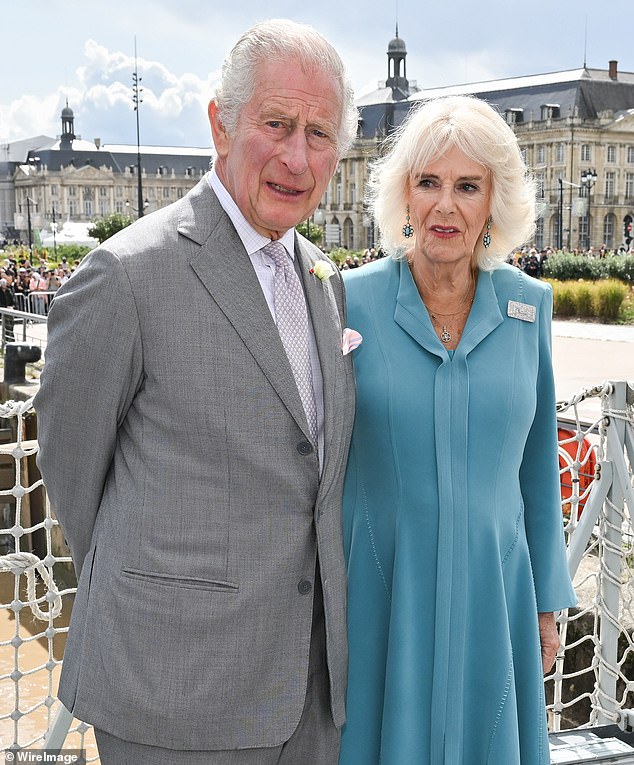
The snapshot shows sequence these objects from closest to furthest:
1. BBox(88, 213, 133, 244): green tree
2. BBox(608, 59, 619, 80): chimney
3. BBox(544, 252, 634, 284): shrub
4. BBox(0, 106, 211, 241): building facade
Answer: BBox(544, 252, 634, 284): shrub
BBox(88, 213, 133, 244): green tree
BBox(608, 59, 619, 80): chimney
BBox(0, 106, 211, 241): building facade

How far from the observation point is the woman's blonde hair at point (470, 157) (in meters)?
2.39

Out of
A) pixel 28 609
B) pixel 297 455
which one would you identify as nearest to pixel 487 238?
pixel 297 455

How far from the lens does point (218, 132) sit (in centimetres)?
204

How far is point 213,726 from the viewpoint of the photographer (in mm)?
1924

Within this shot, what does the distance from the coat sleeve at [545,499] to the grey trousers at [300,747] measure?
2.35 ft

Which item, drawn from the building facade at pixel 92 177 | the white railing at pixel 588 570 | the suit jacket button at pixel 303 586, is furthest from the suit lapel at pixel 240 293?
the building facade at pixel 92 177

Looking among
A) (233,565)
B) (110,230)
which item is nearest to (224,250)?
(233,565)

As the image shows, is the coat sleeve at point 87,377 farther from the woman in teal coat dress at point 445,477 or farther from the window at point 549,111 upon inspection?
the window at point 549,111

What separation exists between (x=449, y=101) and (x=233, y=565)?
4.25ft

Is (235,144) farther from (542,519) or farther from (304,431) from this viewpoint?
(542,519)

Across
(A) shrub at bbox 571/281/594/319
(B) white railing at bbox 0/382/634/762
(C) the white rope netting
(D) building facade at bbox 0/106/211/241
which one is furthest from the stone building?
(B) white railing at bbox 0/382/634/762

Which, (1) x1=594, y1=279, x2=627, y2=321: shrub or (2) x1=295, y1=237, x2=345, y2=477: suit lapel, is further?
(1) x1=594, y1=279, x2=627, y2=321: shrub

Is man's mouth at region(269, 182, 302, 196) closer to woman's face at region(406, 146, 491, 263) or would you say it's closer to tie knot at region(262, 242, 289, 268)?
tie knot at region(262, 242, 289, 268)

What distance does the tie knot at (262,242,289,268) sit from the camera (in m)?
2.08
